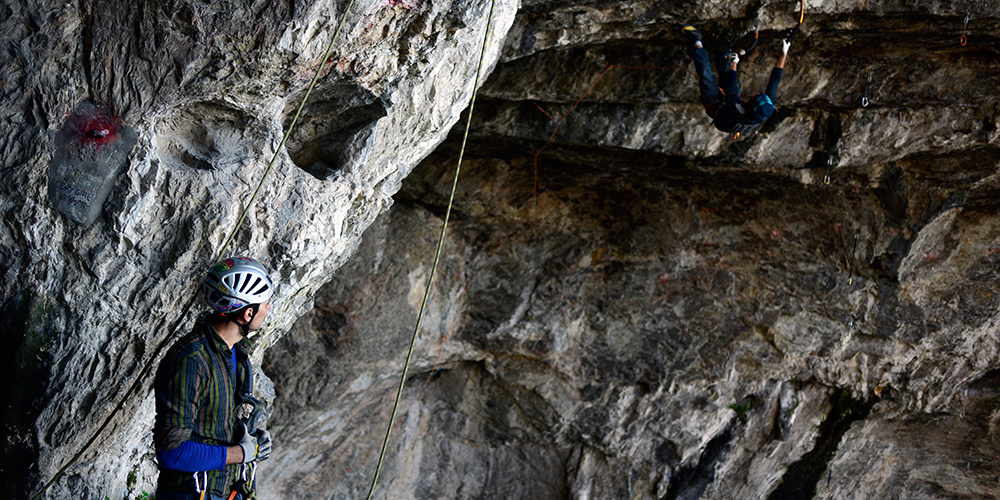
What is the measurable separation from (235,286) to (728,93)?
411cm

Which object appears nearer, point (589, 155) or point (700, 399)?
point (589, 155)

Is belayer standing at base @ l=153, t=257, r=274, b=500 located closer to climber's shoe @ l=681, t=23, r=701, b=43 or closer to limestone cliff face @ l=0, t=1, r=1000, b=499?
limestone cliff face @ l=0, t=1, r=1000, b=499

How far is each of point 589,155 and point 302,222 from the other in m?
3.62

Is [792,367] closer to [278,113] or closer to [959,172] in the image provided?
[959,172]

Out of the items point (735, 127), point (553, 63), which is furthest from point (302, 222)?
point (735, 127)

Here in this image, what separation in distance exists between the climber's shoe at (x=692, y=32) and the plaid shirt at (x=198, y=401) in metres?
4.07

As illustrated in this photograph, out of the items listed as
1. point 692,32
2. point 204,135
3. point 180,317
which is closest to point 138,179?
point 204,135

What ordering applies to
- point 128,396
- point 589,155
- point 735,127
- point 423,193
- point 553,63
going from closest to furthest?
point 128,396
point 735,127
point 553,63
point 589,155
point 423,193

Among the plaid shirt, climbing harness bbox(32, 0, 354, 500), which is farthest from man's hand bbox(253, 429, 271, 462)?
climbing harness bbox(32, 0, 354, 500)

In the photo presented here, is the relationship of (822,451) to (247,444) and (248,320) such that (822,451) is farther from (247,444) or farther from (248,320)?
(248,320)

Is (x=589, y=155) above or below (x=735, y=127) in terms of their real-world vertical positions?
above

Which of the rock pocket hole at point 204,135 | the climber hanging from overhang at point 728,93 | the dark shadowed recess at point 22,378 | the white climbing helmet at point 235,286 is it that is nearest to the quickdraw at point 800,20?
the climber hanging from overhang at point 728,93

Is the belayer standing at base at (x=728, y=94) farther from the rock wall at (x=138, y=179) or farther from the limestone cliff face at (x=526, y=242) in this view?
the rock wall at (x=138, y=179)

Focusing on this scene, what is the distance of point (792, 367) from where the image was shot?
7.66 meters
